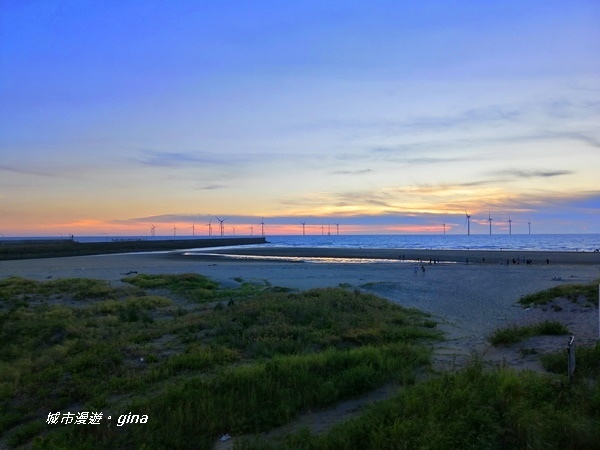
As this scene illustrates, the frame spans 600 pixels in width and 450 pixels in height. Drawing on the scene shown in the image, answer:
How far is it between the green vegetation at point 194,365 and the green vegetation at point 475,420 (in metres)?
1.18

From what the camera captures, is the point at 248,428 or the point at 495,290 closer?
the point at 248,428

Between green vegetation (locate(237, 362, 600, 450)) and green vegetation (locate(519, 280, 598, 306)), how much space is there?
13798mm

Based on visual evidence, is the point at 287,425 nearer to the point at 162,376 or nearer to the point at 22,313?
the point at 162,376

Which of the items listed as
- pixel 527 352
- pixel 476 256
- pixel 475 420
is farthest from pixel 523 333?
pixel 476 256

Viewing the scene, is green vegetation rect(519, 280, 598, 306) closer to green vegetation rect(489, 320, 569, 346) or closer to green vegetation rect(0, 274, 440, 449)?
green vegetation rect(0, 274, 440, 449)

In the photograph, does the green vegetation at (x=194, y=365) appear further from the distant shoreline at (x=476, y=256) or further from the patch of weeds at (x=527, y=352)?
the distant shoreline at (x=476, y=256)

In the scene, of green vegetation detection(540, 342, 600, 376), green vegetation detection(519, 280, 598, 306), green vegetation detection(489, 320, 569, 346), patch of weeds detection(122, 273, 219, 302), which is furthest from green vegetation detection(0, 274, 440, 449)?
green vegetation detection(519, 280, 598, 306)

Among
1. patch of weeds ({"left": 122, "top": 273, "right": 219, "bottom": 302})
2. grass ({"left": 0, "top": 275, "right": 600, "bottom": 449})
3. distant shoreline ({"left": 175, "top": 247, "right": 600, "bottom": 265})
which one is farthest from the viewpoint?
distant shoreline ({"left": 175, "top": 247, "right": 600, "bottom": 265})

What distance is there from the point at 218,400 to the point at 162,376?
236 centimetres

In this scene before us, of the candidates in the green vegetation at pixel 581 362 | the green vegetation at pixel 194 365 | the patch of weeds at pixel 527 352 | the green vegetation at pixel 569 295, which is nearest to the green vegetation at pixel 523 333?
the patch of weeds at pixel 527 352

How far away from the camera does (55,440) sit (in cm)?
710

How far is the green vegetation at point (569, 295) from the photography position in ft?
64.9

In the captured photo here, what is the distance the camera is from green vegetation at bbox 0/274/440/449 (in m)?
7.51

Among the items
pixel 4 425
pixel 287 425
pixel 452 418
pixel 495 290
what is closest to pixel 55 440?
pixel 4 425
